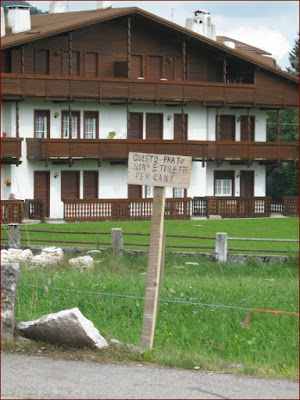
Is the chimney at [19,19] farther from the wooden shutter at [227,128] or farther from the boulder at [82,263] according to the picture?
the boulder at [82,263]

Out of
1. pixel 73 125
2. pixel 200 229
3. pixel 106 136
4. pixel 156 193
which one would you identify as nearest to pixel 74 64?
pixel 73 125

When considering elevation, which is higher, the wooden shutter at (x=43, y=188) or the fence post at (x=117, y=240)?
the wooden shutter at (x=43, y=188)

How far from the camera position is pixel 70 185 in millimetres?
45719

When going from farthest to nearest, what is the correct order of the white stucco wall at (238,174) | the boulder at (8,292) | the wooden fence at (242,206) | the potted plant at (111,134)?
1. the white stucco wall at (238,174)
2. the wooden fence at (242,206)
3. the potted plant at (111,134)
4. the boulder at (8,292)

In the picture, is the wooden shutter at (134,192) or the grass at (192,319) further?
the wooden shutter at (134,192)

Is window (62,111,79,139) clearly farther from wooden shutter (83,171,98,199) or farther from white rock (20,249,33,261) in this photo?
white rock (20,249,33,261)

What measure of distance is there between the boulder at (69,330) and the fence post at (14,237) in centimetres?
1848

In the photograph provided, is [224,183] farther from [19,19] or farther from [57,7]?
[57,7]

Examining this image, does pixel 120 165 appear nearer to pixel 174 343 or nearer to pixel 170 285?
pixel 170 285

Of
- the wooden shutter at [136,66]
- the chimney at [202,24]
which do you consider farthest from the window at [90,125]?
the chimney at [202,24]

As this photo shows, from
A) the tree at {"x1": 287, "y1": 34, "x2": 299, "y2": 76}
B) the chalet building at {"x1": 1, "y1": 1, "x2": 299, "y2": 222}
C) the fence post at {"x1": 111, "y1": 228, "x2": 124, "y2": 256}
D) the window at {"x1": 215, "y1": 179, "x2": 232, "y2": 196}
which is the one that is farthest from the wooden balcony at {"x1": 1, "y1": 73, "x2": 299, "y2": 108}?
the tree at {"x1": 287, "y1": 34, "x2": 299, "y2": 76}

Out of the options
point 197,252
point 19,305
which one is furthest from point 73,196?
point 19,305

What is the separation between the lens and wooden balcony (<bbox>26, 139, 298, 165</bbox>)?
43469 millimetres

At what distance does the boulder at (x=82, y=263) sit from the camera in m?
24.1
